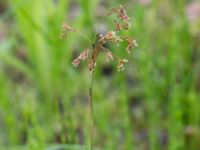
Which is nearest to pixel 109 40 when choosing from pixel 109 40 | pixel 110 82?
pixel 109 40

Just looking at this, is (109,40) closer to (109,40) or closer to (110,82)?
(109,40)

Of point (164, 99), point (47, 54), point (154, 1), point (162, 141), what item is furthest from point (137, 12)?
point (47, 54)

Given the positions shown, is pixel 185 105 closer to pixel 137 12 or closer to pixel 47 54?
pixel 137 12

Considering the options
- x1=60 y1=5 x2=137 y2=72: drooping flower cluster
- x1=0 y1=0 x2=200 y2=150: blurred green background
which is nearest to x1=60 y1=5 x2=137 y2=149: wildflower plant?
x1=60 y1=5 x2=137 y2=72: drooping flower cluster

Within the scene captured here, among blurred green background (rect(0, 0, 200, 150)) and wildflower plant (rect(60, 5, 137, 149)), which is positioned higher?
blurred green background (rect(0, 0, 200, 150))

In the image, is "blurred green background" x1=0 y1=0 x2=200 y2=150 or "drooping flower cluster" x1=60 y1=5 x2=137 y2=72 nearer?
"drooping flower cluster" x1=60 y1=5 x2=137 y2=72

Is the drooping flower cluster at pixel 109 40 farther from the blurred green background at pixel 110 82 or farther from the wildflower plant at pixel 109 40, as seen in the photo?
the blurred green background at pixel 110 82

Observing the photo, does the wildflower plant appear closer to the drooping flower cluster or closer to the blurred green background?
the drooping flower cluster

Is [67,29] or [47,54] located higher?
[47,54]

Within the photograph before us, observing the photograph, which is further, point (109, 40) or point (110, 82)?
point (110, 82)
